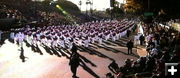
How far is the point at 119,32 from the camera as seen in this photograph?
4203 cm

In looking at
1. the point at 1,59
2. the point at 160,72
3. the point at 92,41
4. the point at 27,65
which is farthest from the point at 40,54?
the point at 160,72

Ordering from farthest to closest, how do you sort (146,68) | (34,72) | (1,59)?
(1,59) → (34,72) → (146,68)

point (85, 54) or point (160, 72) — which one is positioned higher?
point (160, 72)

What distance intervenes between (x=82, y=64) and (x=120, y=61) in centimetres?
260

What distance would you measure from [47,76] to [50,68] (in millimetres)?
2588

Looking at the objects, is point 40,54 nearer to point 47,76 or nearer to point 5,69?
point 5,69

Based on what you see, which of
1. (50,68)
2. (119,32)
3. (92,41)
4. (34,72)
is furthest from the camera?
(119,32)

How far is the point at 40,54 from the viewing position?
88.9ft

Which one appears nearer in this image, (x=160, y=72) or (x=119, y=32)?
(x=160, y=72)

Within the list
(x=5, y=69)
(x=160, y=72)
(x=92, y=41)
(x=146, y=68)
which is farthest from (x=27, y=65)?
(x=92, y=41)

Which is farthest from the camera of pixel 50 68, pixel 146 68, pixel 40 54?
pixel 40 54

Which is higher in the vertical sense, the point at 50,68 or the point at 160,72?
the point at 160,72

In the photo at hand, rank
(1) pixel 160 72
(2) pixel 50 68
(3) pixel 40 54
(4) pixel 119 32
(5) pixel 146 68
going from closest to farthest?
(1) pixel 160 72 < (5) pixel 146 68 < (2) pixel 50 68 < (3) pixel 40 54 < (4) pixel 119 32

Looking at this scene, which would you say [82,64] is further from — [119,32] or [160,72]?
[119,32]
